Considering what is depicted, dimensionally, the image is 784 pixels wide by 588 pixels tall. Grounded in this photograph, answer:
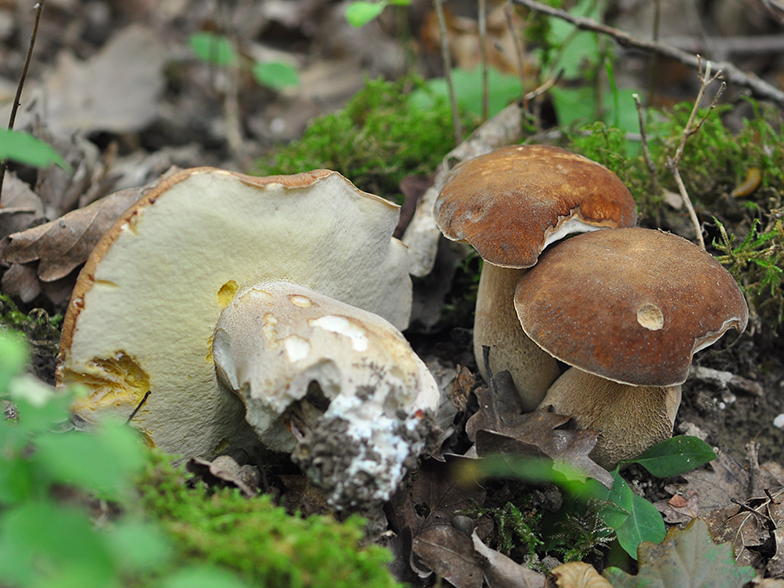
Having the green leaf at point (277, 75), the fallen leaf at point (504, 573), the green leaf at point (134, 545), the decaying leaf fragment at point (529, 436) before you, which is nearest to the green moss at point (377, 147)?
the green leaf at point (277, 75)

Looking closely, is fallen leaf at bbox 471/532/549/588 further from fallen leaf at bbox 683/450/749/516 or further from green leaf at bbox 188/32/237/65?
green leaf at bbox 188/32/237/65

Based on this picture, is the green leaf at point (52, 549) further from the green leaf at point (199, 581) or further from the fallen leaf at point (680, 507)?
the fallen leaf at point (680, 507)

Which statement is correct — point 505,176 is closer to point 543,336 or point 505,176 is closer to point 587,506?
point 543,336

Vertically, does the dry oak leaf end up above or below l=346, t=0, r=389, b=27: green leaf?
below

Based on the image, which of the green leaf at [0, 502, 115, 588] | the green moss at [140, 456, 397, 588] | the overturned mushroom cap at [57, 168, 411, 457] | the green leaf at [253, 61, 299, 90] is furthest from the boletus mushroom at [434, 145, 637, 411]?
the green leaf at [253, 61, 299, 90]

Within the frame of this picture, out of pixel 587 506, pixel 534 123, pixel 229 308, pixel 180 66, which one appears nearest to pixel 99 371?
pixel 229 308

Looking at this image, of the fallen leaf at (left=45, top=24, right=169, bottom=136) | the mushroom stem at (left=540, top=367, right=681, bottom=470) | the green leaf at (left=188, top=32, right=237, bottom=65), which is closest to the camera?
the mushroom stem at (left=540, top=367, right=681, bottom=470)
